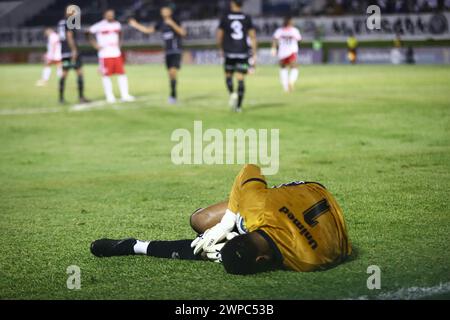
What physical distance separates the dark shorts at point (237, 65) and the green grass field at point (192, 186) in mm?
937

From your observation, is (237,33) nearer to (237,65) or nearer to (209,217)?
(237,65)

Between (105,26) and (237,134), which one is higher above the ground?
(105,26)

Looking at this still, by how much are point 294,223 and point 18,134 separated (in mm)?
10815

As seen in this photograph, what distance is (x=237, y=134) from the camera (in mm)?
13836

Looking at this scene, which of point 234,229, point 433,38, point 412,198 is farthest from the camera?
point 433,38

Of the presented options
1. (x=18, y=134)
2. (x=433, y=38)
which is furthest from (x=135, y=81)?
(x=433, y=38)

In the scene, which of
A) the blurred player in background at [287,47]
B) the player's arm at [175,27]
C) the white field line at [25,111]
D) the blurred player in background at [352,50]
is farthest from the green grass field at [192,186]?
the blurred player in background at [352,50]

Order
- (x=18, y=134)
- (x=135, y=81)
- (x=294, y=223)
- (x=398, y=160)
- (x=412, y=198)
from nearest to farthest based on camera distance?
(x=294, y=223) < (x=412, y=198) < (x=398, y=160) < (x=18, y=134) < (x=135, y=81)

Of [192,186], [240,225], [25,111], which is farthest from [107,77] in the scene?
[240,225]

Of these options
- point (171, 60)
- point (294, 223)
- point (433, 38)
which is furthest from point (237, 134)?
point (433, 38)

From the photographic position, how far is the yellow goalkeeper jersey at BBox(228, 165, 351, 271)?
16.9 ft

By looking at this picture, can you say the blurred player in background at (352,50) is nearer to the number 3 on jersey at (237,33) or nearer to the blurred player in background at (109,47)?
the blurred player in background at (109,47)
